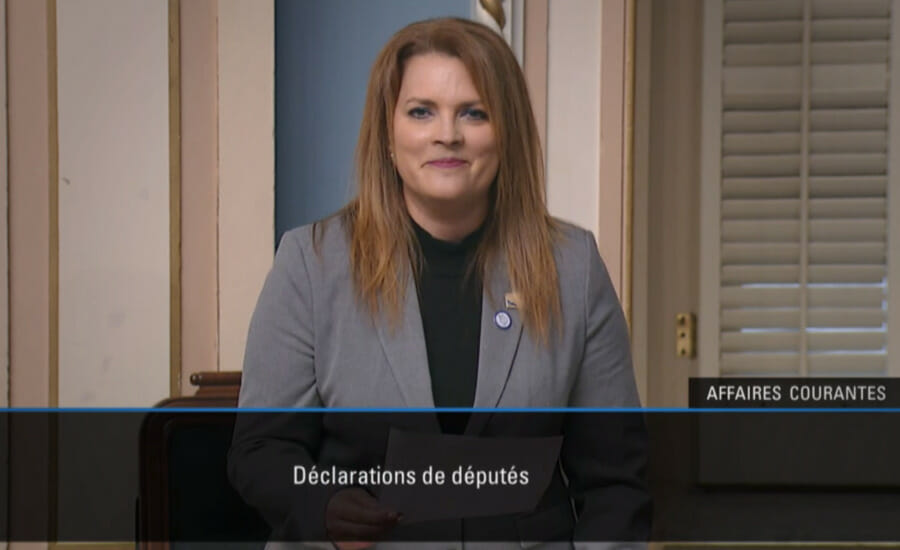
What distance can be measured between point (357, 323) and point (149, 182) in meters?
0.28

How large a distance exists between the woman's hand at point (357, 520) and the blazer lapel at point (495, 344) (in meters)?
0.15

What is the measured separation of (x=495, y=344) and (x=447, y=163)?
0.55 ft

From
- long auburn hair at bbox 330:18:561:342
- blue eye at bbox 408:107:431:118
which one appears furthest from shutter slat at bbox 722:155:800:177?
blue eye at bbox 408:107:431:118

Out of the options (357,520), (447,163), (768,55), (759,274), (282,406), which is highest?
(768,55)

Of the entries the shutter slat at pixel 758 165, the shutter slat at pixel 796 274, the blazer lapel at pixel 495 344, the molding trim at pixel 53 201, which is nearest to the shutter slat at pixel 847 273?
the shutter slat at pixel 796 274

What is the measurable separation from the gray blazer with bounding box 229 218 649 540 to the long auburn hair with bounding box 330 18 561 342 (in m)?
0.01

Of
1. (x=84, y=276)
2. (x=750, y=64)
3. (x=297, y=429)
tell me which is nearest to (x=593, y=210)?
(x=750, y=64)

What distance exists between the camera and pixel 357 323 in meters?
0.86

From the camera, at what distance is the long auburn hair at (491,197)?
88cm

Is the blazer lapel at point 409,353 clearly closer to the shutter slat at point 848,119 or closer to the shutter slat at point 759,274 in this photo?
the shutter slat at point 759,274

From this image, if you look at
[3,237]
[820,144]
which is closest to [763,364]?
[820,144]

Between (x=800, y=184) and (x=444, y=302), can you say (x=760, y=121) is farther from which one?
(x=444, y=302)

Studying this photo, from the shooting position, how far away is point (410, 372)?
87 cm

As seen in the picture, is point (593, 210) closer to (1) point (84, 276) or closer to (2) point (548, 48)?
(2) point (548, 48)
